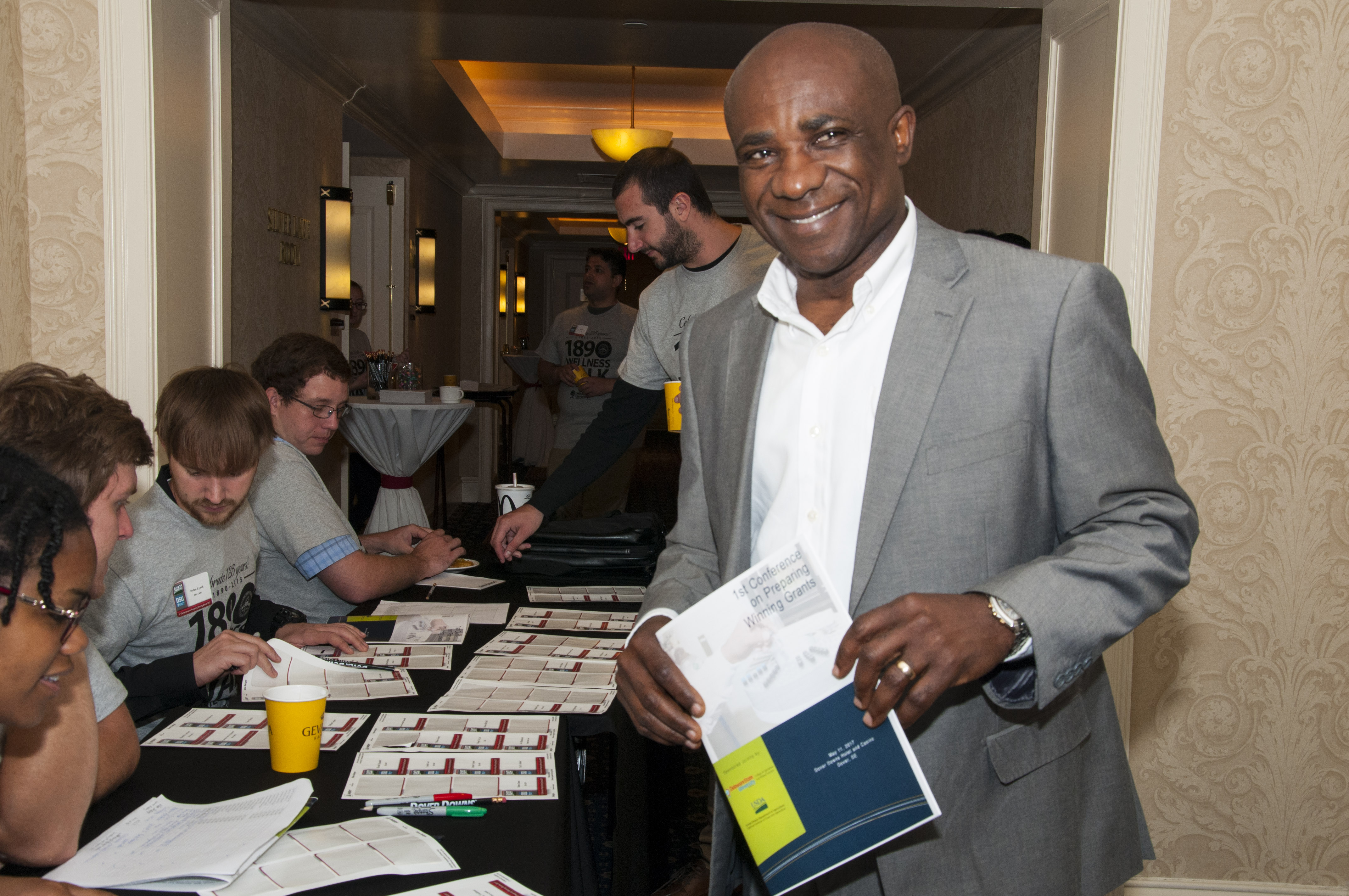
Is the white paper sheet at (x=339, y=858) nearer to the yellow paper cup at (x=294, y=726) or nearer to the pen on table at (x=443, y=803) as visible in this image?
the pen on table at (x=443, y=803)

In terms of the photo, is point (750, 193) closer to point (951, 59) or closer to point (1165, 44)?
point (1165, 44)

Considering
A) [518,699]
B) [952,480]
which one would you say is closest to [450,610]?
[518,699]

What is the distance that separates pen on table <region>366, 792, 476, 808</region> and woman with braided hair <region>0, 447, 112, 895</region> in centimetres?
36

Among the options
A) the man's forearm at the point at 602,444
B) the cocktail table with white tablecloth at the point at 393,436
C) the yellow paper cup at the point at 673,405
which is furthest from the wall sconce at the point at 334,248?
the yellow paper cup at the point at 673,405

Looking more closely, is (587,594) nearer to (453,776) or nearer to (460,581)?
(460,581)

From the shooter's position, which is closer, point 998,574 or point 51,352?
point 998,574

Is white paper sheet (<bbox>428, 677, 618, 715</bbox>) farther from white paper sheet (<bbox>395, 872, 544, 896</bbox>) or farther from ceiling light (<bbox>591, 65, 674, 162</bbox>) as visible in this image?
ceiling light (<bbox>591, 65, 674, 162</bbox>)

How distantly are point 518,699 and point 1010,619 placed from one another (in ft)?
3.17

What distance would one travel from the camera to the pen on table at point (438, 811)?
1207 millimetres

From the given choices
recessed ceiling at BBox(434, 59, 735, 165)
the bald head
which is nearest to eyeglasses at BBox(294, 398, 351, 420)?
the bald head

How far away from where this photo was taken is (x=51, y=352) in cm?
221

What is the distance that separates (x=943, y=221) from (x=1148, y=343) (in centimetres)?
326

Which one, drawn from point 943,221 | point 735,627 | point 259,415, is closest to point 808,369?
point 735,627

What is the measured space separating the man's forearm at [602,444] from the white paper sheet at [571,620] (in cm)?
42
